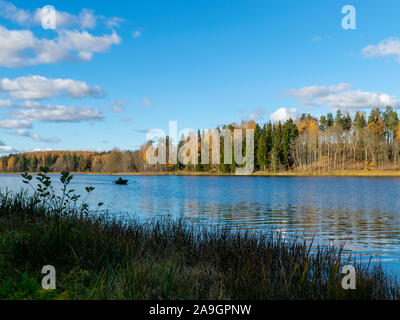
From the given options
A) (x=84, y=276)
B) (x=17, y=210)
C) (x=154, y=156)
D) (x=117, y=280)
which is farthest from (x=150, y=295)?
(x=154, y=156)

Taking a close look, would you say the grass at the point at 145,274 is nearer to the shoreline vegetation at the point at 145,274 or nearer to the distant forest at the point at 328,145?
the shoreline vegetation at the point at 145,274

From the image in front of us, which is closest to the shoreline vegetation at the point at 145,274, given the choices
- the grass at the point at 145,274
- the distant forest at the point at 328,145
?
the grass at the point at 145,274

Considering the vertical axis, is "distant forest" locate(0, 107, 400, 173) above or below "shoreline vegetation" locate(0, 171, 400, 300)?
above

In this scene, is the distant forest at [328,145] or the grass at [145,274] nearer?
the grass at [145,274]

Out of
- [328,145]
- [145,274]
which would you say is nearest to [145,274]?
[145,274]

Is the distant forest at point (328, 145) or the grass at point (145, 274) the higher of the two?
the distant forest at point (328, 145)

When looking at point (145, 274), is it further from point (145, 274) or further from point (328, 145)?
point (328, 145)

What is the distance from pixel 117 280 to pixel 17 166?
151 metres

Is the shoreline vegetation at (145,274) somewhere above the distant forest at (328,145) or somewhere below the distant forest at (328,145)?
below

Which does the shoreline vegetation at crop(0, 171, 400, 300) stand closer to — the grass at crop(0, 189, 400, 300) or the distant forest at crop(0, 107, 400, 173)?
the grass at crop(0, 189, 400, 300)

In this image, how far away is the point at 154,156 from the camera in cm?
10875

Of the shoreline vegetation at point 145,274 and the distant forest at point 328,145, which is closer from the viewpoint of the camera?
the shoreline vegetation at point 145,274

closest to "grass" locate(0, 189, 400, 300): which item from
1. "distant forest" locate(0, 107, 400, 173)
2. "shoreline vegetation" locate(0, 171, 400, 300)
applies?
"shoreline vegetation" locate(0, 171, 400, 300)

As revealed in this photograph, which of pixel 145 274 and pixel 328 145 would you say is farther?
pixel 328 145
